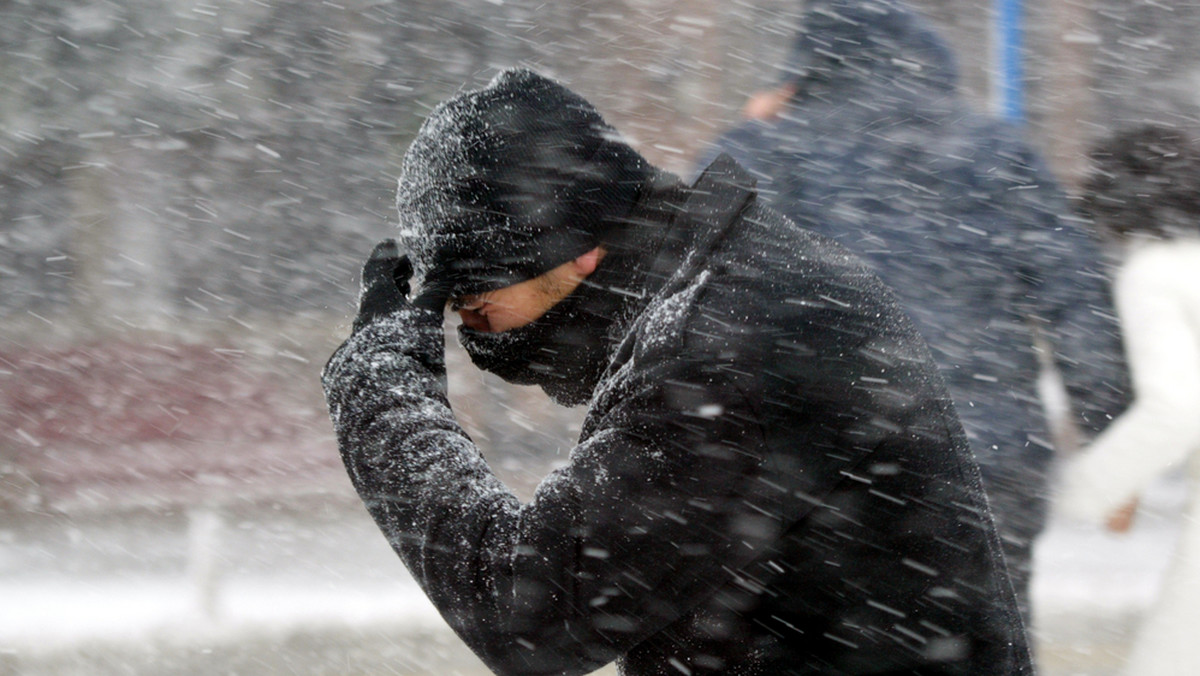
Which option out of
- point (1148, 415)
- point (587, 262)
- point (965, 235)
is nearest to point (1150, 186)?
point (1148, 415)

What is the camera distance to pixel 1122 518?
268cm

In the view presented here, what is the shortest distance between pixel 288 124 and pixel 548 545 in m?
6.07

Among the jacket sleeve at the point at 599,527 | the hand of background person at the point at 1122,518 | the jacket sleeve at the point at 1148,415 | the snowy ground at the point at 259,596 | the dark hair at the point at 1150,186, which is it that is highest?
the dark hair at the point at 1150,186

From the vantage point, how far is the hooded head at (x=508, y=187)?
1505 millimetres

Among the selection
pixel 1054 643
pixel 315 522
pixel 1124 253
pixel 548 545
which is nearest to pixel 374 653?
pixel 315 522

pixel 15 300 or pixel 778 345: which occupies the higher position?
pixel 778 345

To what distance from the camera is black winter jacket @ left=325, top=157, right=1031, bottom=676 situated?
1258mm

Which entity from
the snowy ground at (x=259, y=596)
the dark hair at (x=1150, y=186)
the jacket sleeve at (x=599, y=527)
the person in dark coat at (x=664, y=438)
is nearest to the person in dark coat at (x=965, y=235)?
the dark hair at (x=1150, y=186)

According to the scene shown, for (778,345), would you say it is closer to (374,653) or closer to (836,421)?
(836,421)

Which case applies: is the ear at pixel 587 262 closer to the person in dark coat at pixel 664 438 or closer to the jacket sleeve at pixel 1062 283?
the person in dark coat at pixel 664 438

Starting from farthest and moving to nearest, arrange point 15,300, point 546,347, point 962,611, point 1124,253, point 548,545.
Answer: point 15,300 < point 1124,253 < point 546,347 < point 962,611 < point 548,545

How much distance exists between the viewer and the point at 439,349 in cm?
150

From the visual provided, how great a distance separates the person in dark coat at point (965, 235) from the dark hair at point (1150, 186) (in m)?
0.38

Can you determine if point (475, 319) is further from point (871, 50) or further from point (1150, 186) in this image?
point (1150, 186)
